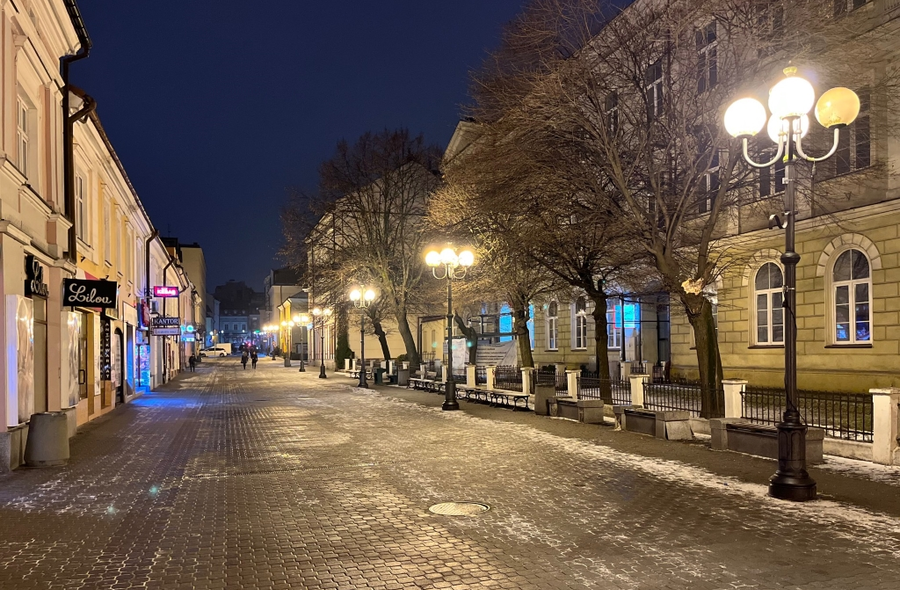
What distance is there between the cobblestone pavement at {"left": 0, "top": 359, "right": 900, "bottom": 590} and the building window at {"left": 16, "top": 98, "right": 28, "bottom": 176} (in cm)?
536

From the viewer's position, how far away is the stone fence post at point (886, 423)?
10094mm

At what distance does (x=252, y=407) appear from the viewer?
893 inches

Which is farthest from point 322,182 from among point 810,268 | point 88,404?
point 810,268

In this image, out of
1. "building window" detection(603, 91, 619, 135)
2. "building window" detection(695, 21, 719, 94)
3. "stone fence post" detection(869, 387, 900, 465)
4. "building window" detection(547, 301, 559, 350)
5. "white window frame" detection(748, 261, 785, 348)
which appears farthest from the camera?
"building window" detection(547, 301, 559, 350)

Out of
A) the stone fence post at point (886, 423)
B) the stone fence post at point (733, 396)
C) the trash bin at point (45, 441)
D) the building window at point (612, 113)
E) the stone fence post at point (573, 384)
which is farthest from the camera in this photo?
the stone fence post at point (573, 384)

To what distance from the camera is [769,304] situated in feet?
74.5

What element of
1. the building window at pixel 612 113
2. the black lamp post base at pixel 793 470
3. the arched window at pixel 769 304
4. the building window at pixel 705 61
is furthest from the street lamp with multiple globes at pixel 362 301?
the black lamp post base at pixel 793 470

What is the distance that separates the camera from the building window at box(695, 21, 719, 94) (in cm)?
1458

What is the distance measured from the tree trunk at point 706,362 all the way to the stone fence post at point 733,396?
1029 millimetres

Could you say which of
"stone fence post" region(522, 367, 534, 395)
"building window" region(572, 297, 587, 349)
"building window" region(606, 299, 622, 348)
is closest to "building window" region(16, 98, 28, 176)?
"stone fence post" region(522, 367, 534, 395)

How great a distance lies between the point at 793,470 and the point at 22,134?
13661 mm

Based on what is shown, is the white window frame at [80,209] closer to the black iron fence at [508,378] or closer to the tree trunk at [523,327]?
the tree trunk at [523,327]

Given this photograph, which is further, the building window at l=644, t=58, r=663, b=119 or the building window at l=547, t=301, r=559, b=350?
the building window at l=547, t=301, r=559, b=350

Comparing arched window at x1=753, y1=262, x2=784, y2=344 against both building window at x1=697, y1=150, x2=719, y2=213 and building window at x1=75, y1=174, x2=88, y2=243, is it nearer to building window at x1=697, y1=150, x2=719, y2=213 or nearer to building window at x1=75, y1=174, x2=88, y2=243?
building window at x1=697, y1=150, x2=719, y2=213
